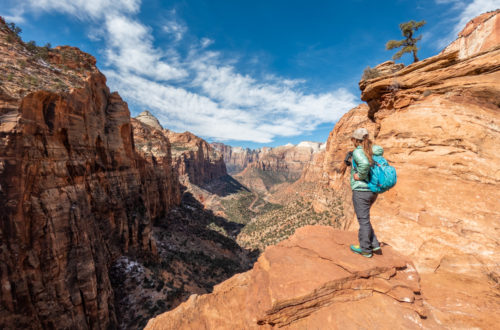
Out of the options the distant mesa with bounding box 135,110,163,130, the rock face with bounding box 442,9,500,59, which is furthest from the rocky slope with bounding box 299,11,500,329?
the distant mesa with bounding box 135,110,163,130

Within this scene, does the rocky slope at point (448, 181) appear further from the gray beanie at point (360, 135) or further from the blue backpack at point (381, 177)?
the gray beanie at point (360, 135)

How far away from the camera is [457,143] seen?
6527 millimetres

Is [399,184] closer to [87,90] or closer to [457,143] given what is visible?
[457,143]

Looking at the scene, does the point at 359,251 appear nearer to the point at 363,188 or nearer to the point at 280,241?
the point at 363,188

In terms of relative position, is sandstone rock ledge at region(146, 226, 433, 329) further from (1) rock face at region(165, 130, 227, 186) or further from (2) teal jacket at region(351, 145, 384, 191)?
(1) rock face at region(165, 130, 227, 186)

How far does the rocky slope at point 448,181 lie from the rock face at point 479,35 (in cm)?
3176

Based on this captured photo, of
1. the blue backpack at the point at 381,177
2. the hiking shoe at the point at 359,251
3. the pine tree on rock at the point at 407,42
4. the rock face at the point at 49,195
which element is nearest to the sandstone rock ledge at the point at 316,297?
the hiking shoe at the point at 359,251

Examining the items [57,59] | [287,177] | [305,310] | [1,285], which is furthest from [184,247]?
[287,177]

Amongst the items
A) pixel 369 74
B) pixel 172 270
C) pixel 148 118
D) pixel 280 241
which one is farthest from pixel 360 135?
pixel 148 118

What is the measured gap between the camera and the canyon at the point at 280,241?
3.92 metres

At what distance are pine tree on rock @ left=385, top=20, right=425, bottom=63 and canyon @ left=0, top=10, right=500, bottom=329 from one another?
7.22 meters

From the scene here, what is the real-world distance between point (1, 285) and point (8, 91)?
33.3ft

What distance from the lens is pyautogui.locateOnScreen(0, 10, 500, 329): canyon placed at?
12.9ft

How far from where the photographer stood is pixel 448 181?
626 centimetres
